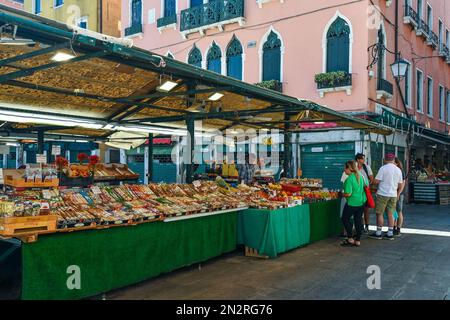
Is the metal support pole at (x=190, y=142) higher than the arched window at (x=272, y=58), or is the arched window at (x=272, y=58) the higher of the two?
the arched window at (x=272, y=58)

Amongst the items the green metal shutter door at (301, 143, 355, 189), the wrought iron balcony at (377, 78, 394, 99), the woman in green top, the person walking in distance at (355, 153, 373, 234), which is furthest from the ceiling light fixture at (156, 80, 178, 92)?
the wrought iron balcony at (377, 78, 394, 99)

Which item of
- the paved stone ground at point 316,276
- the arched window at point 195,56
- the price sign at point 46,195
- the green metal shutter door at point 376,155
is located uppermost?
the arched window at point 195,56

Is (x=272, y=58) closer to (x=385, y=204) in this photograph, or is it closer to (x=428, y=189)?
(x=428, y=189)

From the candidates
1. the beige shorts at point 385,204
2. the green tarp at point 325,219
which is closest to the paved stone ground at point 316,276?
the green tarp at point 325,219

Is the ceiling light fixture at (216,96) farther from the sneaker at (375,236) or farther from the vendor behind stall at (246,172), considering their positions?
the sneaker at (375,236)

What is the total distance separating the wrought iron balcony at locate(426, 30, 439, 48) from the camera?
19.6 meters

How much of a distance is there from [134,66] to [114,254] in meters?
2.44

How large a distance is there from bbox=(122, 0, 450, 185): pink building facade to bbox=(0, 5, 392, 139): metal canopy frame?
3221 millimetres

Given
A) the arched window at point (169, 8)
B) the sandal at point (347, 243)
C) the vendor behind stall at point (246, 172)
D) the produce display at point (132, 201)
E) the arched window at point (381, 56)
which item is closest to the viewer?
the produce display at point (132, 201)

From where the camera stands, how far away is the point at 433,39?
66.2 ft

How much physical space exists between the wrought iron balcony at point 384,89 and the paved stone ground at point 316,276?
7.60m

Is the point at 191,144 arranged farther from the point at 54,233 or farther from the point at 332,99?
the point at 332,99

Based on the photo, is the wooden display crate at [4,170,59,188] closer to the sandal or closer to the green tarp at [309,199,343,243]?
the green tarp at [309,199,343,243]

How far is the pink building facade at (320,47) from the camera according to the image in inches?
545
